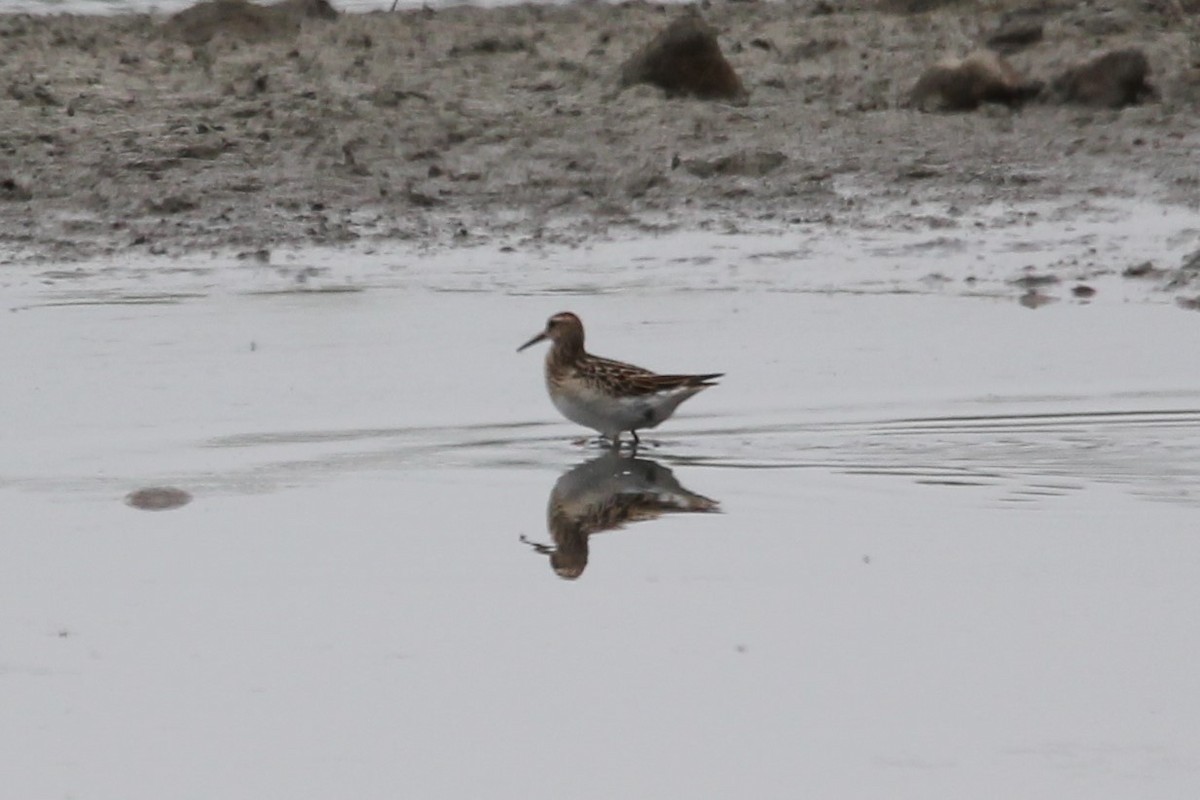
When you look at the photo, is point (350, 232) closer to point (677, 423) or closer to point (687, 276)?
point (687, 276)

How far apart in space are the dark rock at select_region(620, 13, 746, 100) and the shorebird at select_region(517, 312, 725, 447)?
332 inches

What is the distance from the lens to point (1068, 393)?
10719 millimetres

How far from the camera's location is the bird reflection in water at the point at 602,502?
827 centimetres

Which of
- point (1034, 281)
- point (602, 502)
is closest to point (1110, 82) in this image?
point (1034, 281)

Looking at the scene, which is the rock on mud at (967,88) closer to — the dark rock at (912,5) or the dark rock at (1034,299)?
the dark rock at (912,5)

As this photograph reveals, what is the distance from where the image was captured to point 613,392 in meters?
10.0

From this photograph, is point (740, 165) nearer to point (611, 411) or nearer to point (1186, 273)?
point (1186, 273)

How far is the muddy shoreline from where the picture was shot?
15.5 m

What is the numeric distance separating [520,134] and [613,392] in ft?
25.4

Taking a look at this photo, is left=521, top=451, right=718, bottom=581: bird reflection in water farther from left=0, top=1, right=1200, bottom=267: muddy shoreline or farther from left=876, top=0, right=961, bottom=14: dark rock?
left=876, top=0, right=961, bottom=14: dark rock

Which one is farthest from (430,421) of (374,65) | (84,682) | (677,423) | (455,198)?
(374,65)

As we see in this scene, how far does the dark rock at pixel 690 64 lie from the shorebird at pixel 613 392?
→ 8445mm

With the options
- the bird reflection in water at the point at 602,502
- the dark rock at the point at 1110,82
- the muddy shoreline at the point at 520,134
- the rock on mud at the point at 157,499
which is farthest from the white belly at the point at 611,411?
the dark rock at the point at 1110,82

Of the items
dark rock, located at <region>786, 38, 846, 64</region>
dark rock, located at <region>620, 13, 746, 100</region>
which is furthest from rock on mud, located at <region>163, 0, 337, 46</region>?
dark rock, located at <region>786, 38, 846, 64</region>
